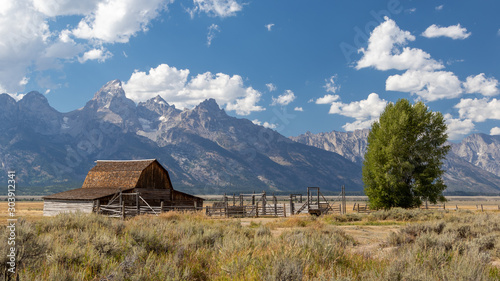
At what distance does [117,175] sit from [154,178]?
14.2 feet

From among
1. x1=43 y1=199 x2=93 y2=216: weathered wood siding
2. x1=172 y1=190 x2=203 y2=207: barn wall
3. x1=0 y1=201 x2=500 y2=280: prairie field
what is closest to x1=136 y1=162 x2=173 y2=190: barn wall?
x1=172 y1=190 x2=203 y2=207: barn wall

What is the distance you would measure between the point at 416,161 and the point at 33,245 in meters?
30.7

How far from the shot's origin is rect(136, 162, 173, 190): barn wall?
1556 inches

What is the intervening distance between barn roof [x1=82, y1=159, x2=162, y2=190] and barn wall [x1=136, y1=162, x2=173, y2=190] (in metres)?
0.63

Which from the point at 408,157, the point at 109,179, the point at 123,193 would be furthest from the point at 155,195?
the point at 408,157

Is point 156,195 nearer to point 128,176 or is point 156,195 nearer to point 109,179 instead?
point 128,176

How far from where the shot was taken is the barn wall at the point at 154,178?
130ft

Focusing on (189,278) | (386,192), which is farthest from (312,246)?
(386,192)

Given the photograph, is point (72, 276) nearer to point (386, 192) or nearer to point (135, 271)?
point (135, 271)

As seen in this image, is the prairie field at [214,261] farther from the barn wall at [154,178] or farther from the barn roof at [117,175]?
the barn wall at [154,178]

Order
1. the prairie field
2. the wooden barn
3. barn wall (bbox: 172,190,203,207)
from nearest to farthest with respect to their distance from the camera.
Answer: the prairie field < the wooden barn < barn wall (bbox: 172,190,203,207)

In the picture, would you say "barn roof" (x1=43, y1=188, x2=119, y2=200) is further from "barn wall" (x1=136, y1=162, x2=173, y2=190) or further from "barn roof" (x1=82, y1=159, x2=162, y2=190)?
"barn wall" (x1=136, y1=162, x2=173, y2=190)

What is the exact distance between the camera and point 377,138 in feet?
Result: 104

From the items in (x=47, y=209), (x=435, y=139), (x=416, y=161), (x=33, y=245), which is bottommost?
(x=47, y=209)
